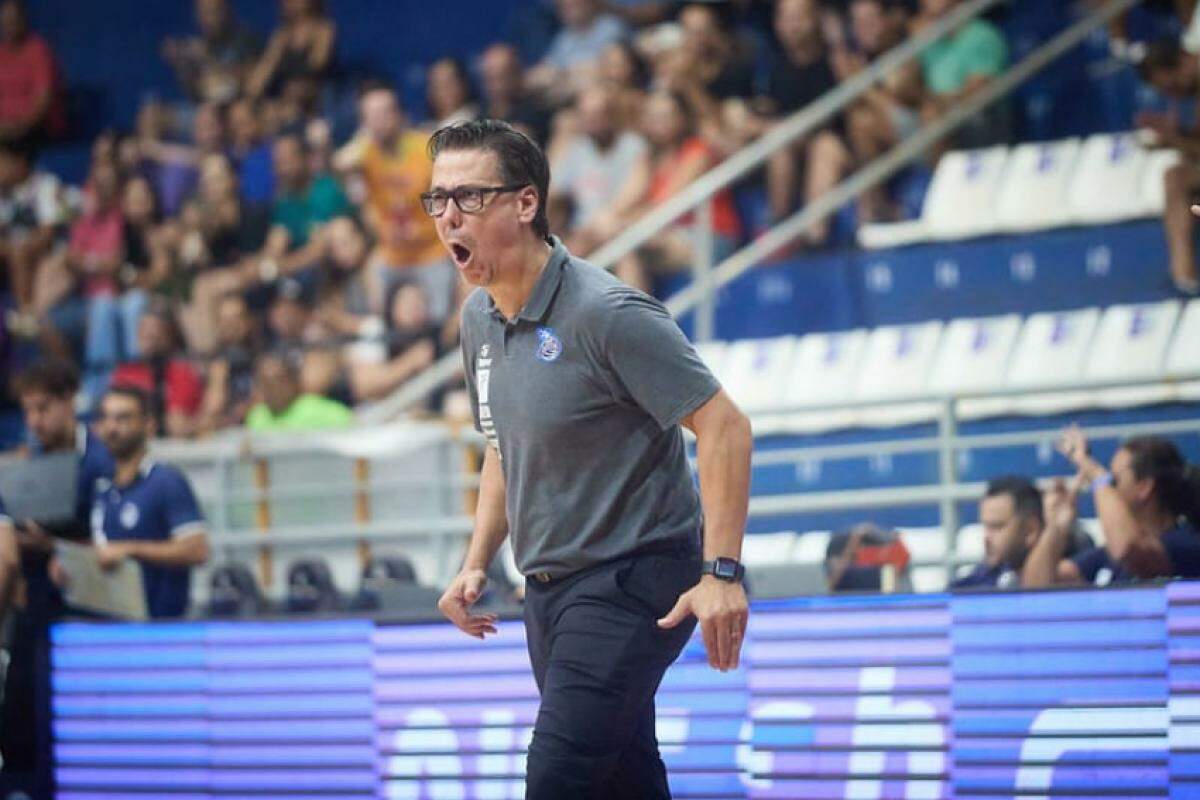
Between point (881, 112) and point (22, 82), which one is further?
point (22, 82)

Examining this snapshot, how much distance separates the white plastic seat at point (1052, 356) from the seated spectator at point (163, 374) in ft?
16.8

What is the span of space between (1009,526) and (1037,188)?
12.2 feet

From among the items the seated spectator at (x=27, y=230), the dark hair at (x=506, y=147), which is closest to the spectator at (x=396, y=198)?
the seated spectator at (x=27, y=230)

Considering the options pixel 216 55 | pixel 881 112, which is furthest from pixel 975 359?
pixel 216 55

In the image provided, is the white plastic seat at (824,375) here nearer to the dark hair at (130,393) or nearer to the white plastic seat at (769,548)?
the white plastic seat at (769,548)

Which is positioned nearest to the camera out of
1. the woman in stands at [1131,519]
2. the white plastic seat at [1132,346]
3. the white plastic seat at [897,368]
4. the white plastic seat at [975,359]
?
the woman in stands at [1131,519]

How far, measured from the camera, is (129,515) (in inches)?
315

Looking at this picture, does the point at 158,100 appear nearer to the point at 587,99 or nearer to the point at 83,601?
the point at 587,99

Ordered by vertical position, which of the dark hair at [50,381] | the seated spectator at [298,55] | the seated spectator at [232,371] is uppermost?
the seated spectator at [298,55]

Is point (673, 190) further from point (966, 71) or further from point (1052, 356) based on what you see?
point (1052, 356)

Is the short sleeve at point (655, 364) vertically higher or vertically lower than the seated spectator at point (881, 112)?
lower

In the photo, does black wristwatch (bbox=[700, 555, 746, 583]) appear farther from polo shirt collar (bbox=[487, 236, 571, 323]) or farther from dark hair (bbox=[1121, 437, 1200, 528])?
dark hair (bbox=[1121, 437, 1200, 528])

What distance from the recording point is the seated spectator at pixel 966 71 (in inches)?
430

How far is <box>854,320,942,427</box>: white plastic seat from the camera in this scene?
984 centimetres
